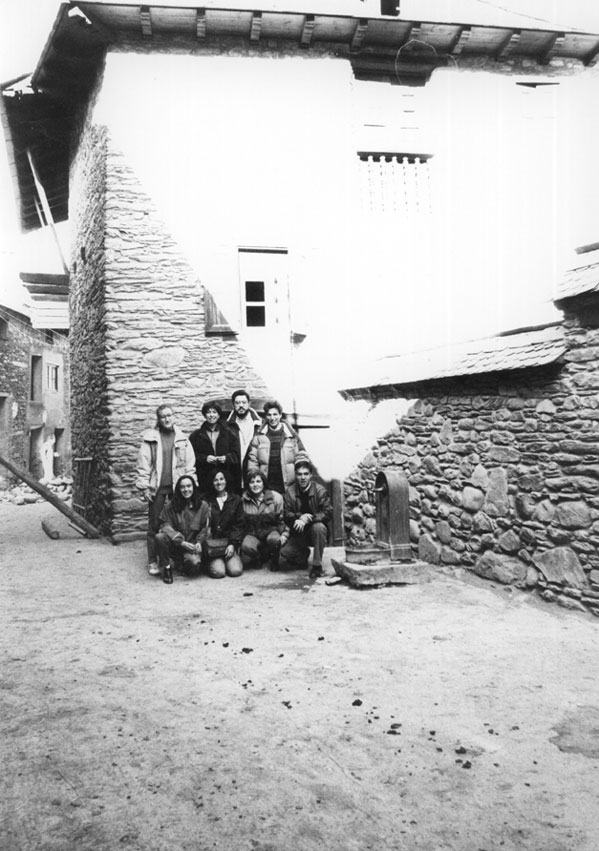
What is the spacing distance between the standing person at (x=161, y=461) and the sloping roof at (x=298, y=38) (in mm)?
5054

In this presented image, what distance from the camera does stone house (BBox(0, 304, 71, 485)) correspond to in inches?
696

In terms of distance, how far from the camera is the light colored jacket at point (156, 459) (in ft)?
21.2

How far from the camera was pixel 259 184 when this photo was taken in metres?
8.55

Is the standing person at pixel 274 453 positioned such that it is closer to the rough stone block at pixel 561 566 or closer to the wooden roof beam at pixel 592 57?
the rough stone block at pixel 561 566

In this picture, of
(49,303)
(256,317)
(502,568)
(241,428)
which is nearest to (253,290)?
(256,317)

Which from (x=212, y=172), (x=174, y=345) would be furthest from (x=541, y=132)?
(x=174, y=345)

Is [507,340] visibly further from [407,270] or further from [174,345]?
[174,345]

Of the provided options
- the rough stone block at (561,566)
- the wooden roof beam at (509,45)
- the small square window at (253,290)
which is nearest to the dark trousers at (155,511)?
the small square window at (253,290)

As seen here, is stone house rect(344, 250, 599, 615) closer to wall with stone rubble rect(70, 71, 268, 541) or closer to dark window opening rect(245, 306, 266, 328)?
dark window opening rect(245, 306, 266, 328)

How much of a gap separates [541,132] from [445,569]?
625 cm

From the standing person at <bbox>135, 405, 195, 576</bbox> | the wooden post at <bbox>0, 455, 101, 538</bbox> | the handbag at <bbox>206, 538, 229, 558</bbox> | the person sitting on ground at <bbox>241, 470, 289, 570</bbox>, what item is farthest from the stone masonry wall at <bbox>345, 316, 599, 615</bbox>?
the wooden post at <bbox>0, 455, 101, 538</bbox>

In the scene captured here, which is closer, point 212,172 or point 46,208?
point 212,172

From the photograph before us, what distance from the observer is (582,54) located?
8695mm

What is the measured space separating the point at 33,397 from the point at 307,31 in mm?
14235
